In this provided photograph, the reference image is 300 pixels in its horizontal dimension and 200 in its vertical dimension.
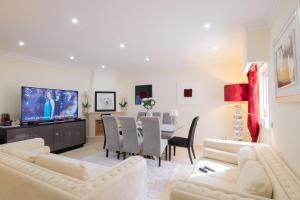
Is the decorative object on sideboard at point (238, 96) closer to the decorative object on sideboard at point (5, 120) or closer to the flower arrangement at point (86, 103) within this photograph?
the flower arrangement at point (86, 103)

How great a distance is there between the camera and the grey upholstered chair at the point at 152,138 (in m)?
3.46

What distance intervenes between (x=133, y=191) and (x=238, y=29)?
2.86 m

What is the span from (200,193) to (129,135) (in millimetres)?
2912

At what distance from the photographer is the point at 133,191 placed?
138cm

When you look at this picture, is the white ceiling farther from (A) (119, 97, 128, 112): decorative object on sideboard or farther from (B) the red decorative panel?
(A) (119, 97, 128, 112): decorative object on sideboard

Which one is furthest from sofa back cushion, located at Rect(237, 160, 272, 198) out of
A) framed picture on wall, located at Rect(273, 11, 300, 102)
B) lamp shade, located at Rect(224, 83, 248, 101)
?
lamp shade, located at Rect(224, 83, 248, 101)

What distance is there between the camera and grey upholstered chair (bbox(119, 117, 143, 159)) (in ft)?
12.2

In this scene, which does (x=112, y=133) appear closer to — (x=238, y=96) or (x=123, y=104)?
(x=123, y=104)

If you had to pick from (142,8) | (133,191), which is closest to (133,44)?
(142,8)

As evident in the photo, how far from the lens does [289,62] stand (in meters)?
1.45

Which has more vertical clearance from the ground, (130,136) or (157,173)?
(130,136)

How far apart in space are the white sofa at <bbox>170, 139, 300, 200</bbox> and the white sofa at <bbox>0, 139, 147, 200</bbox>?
41 cm

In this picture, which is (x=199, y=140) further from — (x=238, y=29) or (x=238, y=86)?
(x=238, y=29)

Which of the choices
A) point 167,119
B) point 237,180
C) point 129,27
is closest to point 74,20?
point 129,27
